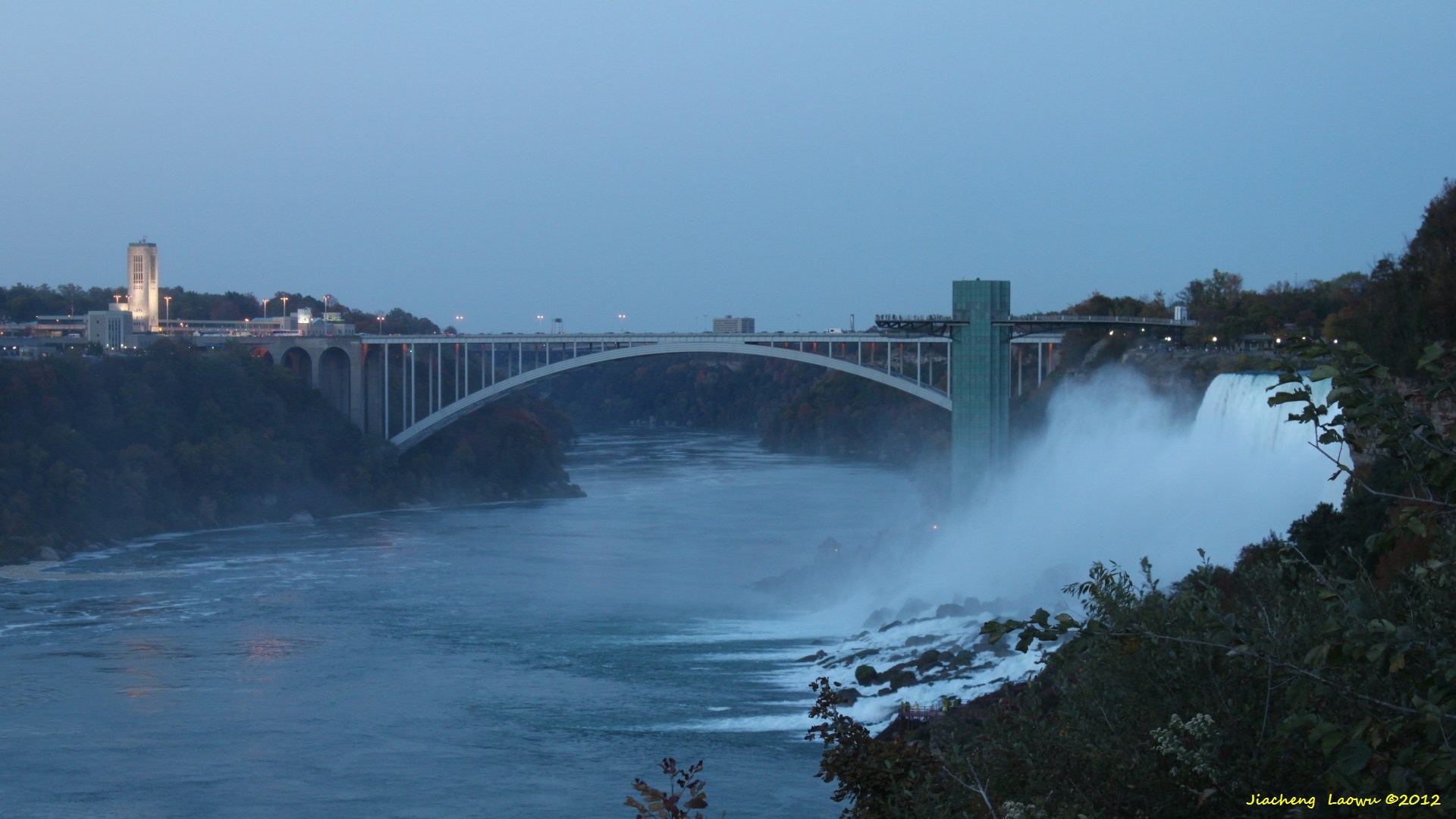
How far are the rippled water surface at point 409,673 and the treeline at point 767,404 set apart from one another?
12412mm

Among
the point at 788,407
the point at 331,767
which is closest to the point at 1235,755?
the point at 331,767

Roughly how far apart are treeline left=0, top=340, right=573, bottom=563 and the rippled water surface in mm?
1330

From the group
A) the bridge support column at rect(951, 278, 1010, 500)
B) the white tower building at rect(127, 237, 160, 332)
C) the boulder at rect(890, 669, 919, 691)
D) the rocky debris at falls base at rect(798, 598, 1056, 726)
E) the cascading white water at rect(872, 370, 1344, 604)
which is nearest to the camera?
the rocky debris at falls base at rect(798, 598, 1056, 726)

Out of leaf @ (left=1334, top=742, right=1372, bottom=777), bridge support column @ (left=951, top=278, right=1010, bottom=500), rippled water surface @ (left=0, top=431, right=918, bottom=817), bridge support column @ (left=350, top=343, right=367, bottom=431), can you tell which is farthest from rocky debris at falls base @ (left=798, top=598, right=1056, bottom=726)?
bridge support column @ (left=350, top=343, right=367, bottom=431)

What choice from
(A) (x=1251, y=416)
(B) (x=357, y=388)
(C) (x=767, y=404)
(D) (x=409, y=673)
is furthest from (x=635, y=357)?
(C) (x=767, y=404)

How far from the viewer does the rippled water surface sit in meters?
10.3

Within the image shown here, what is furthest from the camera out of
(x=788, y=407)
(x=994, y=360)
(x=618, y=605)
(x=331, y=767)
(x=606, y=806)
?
(x=788, y=407)

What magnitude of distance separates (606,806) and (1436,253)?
867 cm

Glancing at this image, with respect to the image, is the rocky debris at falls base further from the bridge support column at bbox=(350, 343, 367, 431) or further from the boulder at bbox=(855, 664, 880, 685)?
the bridge support column at bbox=(350, 343, 367, 431)

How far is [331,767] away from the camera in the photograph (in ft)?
35.5

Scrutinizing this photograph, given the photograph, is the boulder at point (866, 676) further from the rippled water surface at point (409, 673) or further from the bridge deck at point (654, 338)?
the bridge deck at point (654, 338)

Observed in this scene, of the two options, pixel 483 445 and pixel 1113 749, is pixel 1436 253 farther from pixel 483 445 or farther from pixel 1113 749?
pixel 483 445

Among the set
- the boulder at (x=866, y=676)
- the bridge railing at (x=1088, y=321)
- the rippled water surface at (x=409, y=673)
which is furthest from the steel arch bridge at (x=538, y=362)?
the boulder at (x=866, y=676)

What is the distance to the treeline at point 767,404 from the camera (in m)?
41.0
